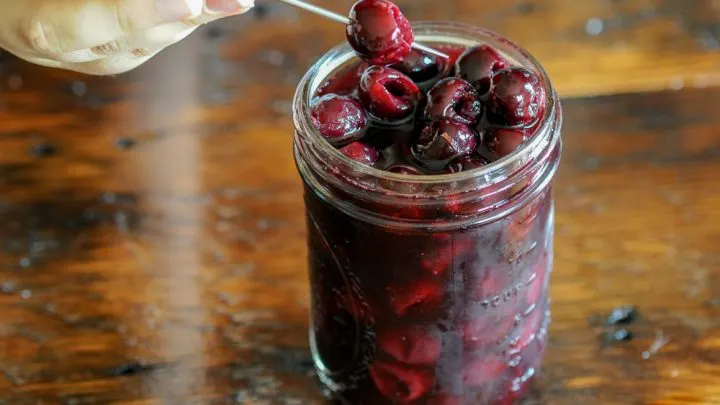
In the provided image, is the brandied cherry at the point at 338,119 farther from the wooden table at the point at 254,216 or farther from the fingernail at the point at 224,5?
the wooden table at the point at 254,216

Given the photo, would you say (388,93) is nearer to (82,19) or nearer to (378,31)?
(378,31)

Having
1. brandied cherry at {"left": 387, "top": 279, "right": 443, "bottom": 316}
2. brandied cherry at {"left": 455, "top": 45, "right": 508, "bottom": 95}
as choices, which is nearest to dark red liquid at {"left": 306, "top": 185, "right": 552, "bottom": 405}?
brandied cherry at {"left": 387, "top": 279, "right": 443, "bottom": 316}

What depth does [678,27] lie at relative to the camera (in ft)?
4.24

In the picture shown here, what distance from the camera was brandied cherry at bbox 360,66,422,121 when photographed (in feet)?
2.40

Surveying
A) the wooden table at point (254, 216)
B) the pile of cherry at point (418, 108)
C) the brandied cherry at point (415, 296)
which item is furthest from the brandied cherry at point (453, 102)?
the wooden table at point (254, 216)

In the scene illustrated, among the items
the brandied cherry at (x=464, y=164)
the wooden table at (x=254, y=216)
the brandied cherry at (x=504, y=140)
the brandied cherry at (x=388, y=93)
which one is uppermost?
the brandied cherry at (x=388, y=93)

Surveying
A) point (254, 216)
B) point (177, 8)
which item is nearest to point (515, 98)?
point (177, 8)

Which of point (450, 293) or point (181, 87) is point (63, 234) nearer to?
point (181, 87)

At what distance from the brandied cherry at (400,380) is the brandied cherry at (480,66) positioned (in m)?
0.25

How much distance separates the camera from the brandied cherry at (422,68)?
2.55ft

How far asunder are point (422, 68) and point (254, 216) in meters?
0.36

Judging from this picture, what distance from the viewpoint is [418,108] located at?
2.45 feet

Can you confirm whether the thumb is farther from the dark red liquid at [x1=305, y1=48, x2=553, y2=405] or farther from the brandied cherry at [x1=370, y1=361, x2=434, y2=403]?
the brandied cherry at [x1=370, y1=361, x2=434, y2=403]

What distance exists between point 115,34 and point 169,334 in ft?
1.34
